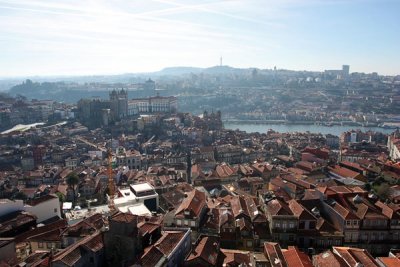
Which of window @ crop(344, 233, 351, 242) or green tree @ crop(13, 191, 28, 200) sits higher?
window @ crop(344, 233, 351, 242)

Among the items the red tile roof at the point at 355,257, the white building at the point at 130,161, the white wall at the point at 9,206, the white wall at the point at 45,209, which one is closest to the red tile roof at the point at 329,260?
the red tile roof at the point at 355,257

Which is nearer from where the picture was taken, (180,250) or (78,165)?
(180,250)

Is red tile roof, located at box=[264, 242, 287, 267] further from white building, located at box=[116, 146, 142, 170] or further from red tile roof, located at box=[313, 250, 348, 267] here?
white building, located at box=[116, 146, 142, 170]

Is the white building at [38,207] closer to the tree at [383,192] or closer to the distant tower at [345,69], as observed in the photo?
the tree at [383,192]

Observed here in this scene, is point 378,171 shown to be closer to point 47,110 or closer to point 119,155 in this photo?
point 119,155

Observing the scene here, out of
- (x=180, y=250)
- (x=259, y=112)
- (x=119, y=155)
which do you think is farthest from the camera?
(x=259, y=112)

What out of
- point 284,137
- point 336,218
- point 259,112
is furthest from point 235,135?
point 259,112

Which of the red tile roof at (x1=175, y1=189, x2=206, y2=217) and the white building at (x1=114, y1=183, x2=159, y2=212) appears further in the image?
the white building at (x1=114, y1=183, x2=159, y2=212)

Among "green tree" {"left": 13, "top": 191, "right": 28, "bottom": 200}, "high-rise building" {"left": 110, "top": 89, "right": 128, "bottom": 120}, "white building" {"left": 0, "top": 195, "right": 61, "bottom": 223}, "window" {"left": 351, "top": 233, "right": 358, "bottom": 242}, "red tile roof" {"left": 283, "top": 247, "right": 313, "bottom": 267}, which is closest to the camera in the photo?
"red tile roof" {"left": 283, "top": 247, "right": 313, "bottom": 267}

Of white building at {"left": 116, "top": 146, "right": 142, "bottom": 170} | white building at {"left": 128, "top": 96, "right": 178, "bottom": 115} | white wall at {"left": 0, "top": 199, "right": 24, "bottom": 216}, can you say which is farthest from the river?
white wall at {"left": 0, "top": 199, "right": 24, "bottom": 216}

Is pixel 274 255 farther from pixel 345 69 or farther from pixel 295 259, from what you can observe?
pixel 345 69

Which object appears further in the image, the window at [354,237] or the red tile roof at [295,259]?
the window at [354,237]
